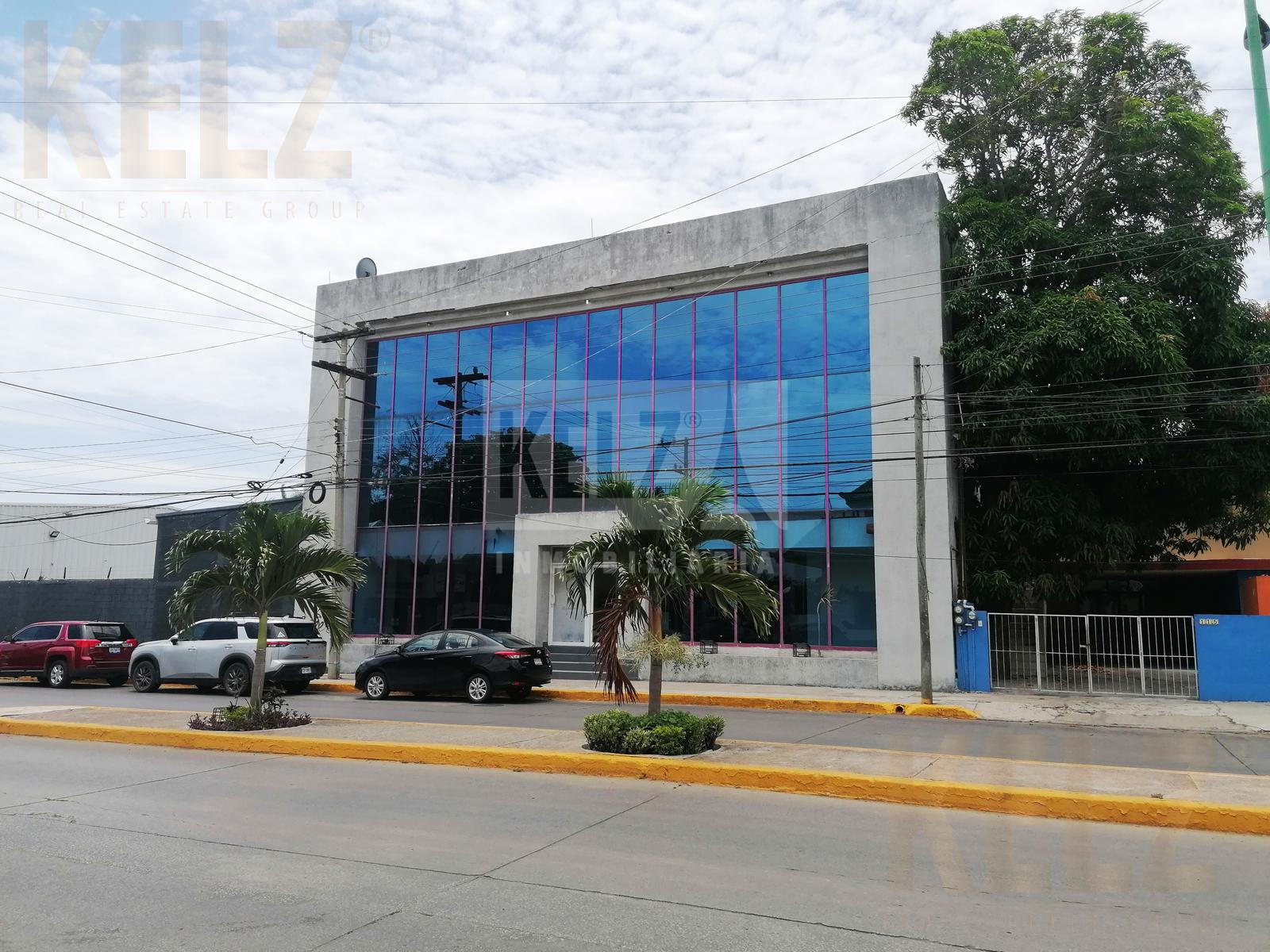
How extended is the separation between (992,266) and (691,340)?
24.1ft

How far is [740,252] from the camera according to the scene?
23.3 meters

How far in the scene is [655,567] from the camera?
36.6 feet

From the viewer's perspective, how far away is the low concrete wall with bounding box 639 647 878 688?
20828mm

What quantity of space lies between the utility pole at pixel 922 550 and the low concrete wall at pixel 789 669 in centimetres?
190

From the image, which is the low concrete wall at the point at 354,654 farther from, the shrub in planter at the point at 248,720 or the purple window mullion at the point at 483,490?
the shrub in planter at the point at 248,720

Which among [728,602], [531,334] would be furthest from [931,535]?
[531,334]

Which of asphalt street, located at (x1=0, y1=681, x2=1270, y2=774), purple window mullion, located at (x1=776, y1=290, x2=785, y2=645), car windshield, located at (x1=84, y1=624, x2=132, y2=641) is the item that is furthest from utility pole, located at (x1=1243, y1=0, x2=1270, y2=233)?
car windshield, located at (x1=84, y1=624, x2=132, y2=641)

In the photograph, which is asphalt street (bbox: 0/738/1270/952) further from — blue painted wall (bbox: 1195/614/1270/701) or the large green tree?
the large green tree

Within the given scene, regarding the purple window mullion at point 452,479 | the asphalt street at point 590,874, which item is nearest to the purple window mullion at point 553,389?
the purple window mullion at point 452,479

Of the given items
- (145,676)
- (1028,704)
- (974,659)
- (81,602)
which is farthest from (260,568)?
(81,602)

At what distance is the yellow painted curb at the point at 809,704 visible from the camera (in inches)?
669

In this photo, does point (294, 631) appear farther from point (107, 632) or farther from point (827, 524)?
point (827, 524)

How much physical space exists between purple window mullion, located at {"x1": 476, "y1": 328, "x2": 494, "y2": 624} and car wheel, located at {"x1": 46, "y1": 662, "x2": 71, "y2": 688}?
10277 millimetres

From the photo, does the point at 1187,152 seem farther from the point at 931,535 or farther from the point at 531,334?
the point at 531,334
